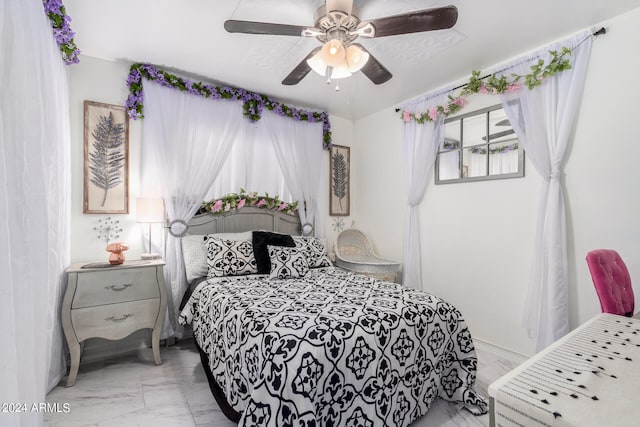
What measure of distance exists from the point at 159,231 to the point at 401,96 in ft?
10.4

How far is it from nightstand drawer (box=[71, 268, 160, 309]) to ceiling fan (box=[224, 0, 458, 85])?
2.02m

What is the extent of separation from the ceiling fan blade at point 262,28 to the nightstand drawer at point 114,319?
219 centimetres

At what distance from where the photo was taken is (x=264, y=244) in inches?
117

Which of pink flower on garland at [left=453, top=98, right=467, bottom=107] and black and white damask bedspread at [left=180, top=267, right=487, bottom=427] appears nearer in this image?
black and white damask bedspread at [left=180, top=267, right=487, bottom=427]

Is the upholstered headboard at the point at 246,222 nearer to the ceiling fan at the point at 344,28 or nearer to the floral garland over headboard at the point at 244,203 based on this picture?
the floral garland over headboard at the point at 244,203

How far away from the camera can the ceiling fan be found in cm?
168

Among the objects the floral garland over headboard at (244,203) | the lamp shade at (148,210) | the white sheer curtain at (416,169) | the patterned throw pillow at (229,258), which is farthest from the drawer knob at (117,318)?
the white sheer curtain at (416,169)

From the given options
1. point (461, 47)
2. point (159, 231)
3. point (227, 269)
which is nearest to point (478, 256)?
point (461, 47)

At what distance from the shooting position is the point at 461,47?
2.60 m

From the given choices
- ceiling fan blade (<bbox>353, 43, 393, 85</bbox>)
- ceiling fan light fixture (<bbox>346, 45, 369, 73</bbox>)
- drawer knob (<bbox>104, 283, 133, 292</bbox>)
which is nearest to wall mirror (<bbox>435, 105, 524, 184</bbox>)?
ceiling fan blade (<bbox>353, 43, 393, 85</bbox>)

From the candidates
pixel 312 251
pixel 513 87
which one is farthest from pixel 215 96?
pixel 513 87

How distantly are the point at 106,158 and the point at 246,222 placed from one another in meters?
1.47

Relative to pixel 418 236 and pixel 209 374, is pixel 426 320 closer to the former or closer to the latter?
pixel 209 374

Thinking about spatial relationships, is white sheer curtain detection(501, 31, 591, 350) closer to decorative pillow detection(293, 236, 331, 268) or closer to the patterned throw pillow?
decorative pillow detection(293, 236, 331, 268)
